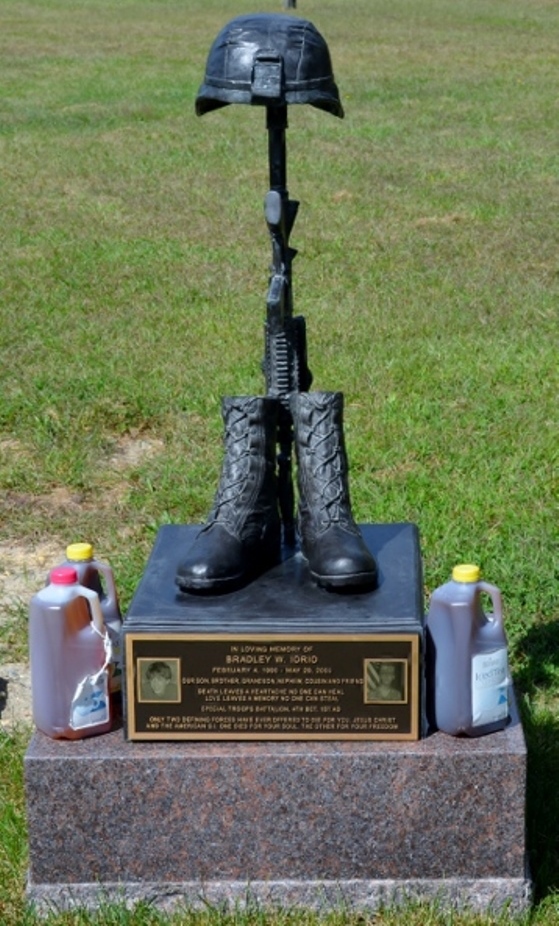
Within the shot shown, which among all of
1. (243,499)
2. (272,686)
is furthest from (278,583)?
(272,686)

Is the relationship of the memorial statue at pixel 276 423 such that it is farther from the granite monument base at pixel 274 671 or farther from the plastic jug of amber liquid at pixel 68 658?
the plastic jug of amber liquid at pixel 68 658

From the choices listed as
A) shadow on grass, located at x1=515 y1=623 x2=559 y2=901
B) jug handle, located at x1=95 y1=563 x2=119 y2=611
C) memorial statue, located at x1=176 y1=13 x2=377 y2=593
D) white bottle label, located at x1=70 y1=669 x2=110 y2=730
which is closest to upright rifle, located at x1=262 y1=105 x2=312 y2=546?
memorial statue, located at x1=176 y1=13 x2=377 y2=593

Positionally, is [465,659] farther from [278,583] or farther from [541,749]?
[541,749]

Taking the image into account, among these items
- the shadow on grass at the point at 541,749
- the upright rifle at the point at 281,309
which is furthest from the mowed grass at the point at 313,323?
the upright rifle at the point at 281,309

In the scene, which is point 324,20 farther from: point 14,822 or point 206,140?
point 14,822

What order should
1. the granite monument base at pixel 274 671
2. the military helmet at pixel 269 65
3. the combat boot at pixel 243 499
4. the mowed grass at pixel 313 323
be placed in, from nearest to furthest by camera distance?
1. the granite monument base at pixel 274 671
2. the military helmet at pixel 269 65
3. the combat boot at pixel 243 499
4. the mowed grass at pixel 313 323

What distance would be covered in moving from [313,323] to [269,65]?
4553 mm

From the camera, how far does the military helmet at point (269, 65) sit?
329cm

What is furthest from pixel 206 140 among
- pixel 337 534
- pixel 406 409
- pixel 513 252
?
pixel 337 534

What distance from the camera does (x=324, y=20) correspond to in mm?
25594

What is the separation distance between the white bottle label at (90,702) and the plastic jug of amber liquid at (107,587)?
48 mm

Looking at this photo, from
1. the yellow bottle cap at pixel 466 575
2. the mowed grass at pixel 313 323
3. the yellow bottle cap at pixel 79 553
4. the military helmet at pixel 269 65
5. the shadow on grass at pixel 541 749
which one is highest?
the military helmet at pixel 269 65

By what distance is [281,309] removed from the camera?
3445mm

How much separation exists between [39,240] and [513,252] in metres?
3.09
